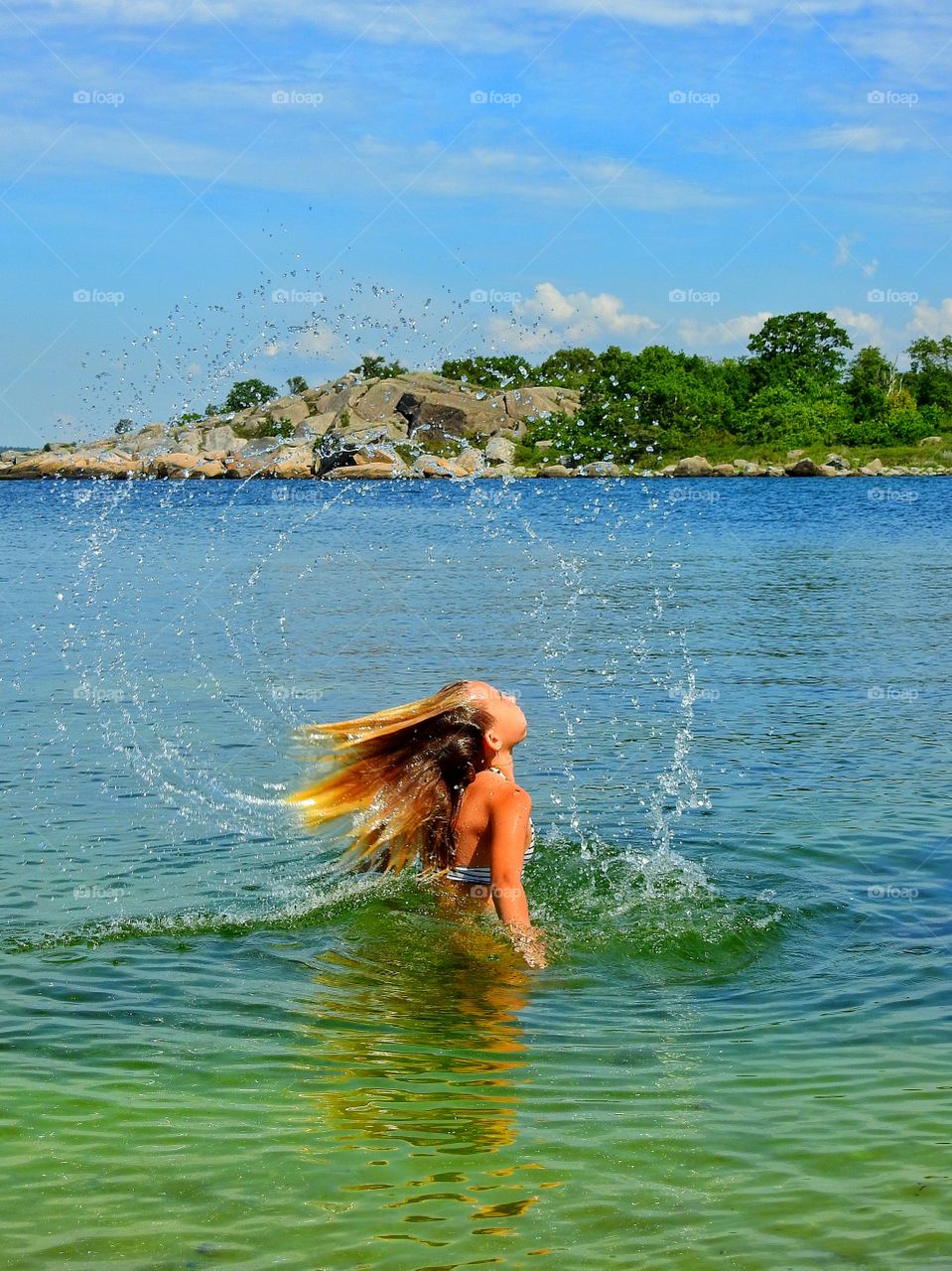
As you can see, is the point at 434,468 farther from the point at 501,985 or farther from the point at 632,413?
the point at 501,985

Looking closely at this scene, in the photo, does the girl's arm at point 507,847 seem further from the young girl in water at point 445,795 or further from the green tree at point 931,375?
the green tree at point 931,375

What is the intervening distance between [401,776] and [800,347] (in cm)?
12578

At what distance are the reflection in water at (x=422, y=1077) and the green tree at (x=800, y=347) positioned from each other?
121 meters

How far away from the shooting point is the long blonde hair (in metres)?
7.72

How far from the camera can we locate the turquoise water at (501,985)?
5359 mm

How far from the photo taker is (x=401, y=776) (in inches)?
320

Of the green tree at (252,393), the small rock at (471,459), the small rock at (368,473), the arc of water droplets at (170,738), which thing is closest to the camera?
the arc of water droplets at (170,738)

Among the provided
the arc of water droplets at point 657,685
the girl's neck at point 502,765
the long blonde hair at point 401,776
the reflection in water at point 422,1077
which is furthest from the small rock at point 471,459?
the girl's neck at point 502,765

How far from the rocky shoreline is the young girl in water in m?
87.9

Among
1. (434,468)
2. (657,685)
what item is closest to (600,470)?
(434,468)

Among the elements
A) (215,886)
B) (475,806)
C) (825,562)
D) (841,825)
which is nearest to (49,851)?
(215,886)

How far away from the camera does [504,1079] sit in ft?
21.4

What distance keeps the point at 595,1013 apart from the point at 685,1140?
1.58 metres

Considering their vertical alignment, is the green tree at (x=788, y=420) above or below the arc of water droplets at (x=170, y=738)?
above
